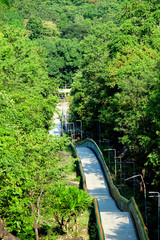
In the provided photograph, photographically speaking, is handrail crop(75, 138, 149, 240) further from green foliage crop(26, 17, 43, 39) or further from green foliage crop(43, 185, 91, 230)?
green foliage crop(26, 17, 43, 39)

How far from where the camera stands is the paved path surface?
22.0 m

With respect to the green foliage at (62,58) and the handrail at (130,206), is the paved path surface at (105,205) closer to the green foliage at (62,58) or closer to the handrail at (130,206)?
the handrail at (130,206)

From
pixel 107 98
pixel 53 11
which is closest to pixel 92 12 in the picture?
pixel 53 11

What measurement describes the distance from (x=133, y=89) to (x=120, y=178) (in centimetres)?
907

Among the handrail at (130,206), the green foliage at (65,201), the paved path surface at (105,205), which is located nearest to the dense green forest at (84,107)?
the green foliage at (65,201)

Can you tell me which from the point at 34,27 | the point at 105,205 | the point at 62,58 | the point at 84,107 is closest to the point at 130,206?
the point at 105,205

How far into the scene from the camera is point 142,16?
142 feet

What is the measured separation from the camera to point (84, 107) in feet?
169

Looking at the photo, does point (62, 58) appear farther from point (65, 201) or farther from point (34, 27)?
point (65, 201)

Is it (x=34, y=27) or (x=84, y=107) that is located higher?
(x=34, y=27)

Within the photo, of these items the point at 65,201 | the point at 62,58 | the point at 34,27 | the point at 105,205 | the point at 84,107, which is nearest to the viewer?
the point at 65,201

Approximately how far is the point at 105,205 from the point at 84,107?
932 inches

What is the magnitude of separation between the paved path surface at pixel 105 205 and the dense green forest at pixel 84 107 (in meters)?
2.55

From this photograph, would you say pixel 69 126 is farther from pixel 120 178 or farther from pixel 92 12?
pixel 92 12
